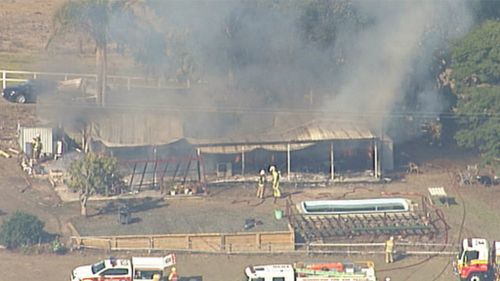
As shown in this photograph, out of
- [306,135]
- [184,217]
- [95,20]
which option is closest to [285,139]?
[306,135]

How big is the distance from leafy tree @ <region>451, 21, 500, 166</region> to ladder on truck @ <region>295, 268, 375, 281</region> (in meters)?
13.9

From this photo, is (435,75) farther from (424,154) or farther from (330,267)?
(330,267)

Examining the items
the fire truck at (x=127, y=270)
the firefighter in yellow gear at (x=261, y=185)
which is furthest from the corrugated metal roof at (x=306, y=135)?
the fire truck at (x=127, y=270)

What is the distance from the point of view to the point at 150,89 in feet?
198

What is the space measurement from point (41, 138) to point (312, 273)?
1764cm

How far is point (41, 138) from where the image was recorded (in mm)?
53438

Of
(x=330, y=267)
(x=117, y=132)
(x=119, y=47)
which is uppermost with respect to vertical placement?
(x=119, y=47)

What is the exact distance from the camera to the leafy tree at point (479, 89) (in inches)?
2047

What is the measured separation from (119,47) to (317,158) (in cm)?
1544

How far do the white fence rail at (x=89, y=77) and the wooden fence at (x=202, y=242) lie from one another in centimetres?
1774

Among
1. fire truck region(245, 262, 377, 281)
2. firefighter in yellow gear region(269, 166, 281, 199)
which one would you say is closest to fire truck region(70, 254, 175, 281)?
fire truck region(245, 262, 377, 281)

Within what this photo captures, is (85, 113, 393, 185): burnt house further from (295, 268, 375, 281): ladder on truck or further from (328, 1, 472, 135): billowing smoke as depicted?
(295, 268, 375, 281): ladder on truck

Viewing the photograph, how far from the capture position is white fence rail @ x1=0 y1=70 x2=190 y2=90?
203 feet

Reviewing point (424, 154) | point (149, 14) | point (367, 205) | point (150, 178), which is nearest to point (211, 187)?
point (150, 178)
